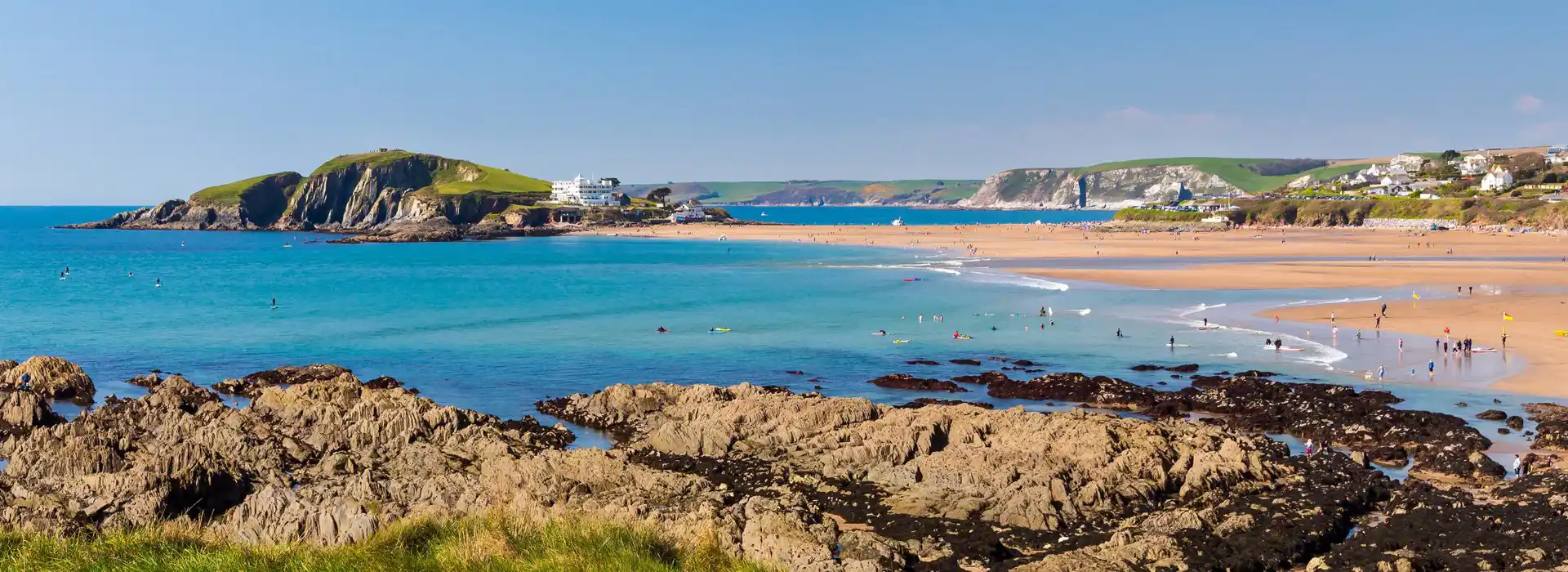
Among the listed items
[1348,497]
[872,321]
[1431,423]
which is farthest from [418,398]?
[872,321]

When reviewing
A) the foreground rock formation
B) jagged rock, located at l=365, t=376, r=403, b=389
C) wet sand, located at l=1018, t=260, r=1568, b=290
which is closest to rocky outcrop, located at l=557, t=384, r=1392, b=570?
the foreground rock formation

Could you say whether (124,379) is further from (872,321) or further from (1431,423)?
(1431,423)

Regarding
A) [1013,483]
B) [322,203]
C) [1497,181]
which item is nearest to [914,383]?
[1013,483]

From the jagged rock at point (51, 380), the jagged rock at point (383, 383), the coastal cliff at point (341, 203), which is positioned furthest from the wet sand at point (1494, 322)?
the coastal cliff at point (341, 203)

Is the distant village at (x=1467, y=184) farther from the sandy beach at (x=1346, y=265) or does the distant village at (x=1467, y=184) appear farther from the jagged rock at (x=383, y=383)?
the jagged rock at (x=383, y=383)

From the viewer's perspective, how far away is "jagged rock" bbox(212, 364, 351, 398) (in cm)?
3166

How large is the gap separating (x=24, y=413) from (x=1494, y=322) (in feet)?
165

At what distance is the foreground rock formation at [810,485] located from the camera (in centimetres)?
1524

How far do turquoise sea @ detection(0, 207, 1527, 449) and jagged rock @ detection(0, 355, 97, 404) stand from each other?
636mm

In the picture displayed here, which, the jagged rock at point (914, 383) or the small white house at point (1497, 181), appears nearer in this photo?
the jagged rock at point (914, 383)

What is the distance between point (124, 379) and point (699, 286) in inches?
1502

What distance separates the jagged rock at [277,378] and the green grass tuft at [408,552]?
64.3ft

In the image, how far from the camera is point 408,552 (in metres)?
12.1

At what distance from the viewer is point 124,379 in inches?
1330
